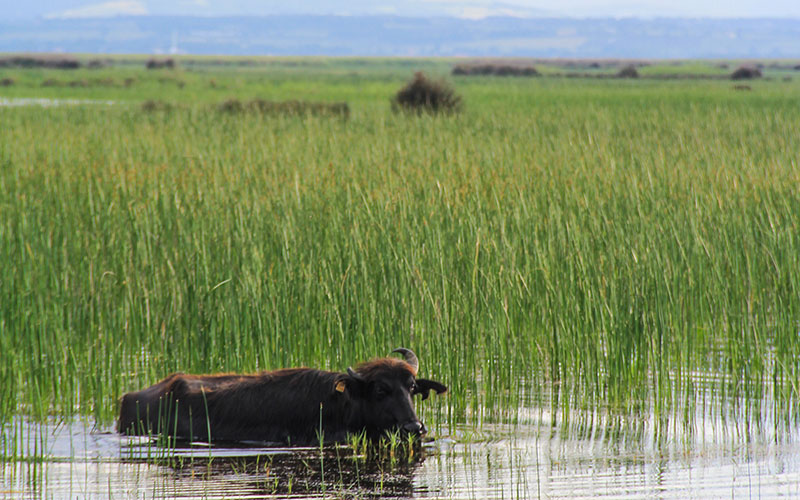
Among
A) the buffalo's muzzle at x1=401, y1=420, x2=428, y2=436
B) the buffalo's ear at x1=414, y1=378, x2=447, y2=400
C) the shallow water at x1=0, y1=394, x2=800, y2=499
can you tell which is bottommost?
the shallow water at x1=0, y1=394, x2=800, y2=499

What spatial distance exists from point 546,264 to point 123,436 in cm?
346

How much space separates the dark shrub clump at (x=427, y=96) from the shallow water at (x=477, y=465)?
23356 mm

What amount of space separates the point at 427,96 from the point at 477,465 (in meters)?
24.4

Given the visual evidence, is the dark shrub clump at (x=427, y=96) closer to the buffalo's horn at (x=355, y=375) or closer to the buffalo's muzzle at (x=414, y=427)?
the buffalo's horn at (x=355, y=375)

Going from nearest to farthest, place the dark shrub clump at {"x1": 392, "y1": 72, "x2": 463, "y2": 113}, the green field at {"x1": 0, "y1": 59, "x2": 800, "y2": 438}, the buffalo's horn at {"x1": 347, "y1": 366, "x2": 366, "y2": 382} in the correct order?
the buffalo's horn at {"x1": 347, "y1": 366, "x2": 366, "y2": 382}, the green field at {"x1": 0, "y1": 59, "x2": 800, "y2": 438}, the dark shrub clump at {"x1": 392, "y1": 72, "x2": 463, "y2": 113}

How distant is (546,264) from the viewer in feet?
26.0

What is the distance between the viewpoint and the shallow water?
5.02m

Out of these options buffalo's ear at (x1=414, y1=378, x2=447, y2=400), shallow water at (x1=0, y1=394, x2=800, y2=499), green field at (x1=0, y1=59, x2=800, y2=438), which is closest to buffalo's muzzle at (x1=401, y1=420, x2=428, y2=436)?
shallow water at (x1=0, y1=394, x2=800, y2=499)

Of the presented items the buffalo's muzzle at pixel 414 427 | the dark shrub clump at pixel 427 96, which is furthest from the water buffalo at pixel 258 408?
the dark shrub clump at pixel 427 96

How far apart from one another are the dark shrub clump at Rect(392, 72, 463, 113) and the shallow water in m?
23.4

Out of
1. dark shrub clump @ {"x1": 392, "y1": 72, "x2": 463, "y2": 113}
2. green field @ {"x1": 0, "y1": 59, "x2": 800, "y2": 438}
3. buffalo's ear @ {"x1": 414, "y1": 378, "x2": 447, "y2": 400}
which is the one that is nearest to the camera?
buffalo's ear @ {"x1": 414, "y1": 378, "x2": 447, "y2": 400}

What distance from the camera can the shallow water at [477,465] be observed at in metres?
5.02

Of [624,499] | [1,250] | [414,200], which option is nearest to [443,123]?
[414,200]

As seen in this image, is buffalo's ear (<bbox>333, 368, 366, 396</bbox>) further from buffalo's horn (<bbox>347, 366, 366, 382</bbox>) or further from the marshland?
the marshland
